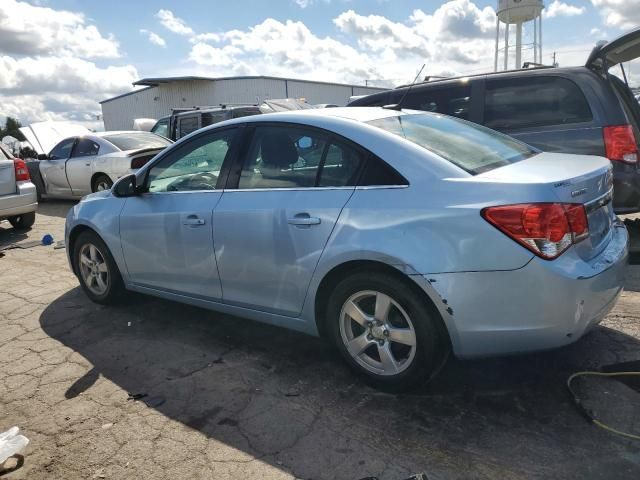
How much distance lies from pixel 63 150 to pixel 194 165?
27.9ft

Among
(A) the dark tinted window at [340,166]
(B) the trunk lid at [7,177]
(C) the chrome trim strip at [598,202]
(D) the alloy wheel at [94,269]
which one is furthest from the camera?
(B) the trunk lid at [7,177]

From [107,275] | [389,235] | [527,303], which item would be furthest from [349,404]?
[107,275]

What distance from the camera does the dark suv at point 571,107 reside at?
463cm

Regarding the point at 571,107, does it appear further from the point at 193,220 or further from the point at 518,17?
the point at 518,17

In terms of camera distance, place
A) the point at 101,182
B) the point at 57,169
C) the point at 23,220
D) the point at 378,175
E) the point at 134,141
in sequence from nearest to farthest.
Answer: the point at 378,175
the point at 23,220
the point at 101,182
the point at 134,141
the point at 57,169

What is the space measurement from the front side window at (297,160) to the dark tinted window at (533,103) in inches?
116

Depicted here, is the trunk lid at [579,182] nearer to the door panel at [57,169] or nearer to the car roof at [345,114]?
the car roof at [345,114]

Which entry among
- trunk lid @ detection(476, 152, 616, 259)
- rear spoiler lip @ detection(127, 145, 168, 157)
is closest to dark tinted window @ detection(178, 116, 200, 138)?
rear spoiler lip @ detection(127, 145, 168, 157)

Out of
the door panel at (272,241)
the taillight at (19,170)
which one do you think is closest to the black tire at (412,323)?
the door panel at (272,241)

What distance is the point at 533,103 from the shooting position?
5.15 metres

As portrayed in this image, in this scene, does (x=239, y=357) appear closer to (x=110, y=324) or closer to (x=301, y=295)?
(x=301, y=295)

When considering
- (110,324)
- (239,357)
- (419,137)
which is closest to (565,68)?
(419,137)

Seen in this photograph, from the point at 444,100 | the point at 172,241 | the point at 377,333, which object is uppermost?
the point at 444,100

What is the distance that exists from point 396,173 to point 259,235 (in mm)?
949
